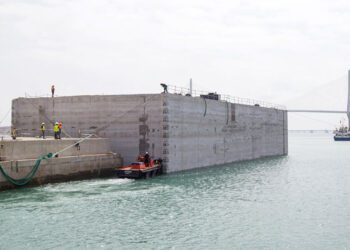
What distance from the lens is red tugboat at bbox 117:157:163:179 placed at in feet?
112

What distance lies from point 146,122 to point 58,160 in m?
10.2

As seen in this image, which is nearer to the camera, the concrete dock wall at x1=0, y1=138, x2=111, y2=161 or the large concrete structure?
the concrete dock wall at x1=0, y1=138, x2=111, y2=161

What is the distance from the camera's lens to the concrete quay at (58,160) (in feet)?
95.5

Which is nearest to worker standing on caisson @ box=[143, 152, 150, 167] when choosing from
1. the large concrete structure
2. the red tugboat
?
the red tugboat

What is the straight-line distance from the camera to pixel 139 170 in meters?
34.2

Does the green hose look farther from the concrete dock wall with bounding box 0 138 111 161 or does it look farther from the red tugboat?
the red tugboat

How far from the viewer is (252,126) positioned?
62562mm

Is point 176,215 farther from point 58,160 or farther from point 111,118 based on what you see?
point 111,118

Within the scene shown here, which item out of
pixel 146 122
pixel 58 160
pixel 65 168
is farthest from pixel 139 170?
pixel 146 122

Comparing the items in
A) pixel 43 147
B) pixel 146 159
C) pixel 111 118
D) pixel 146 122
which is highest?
pixel 111 118

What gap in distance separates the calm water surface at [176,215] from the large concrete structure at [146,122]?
6.01 meters

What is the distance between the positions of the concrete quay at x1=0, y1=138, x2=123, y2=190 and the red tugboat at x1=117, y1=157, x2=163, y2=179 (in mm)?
2732

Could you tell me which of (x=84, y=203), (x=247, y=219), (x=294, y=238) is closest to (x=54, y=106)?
(x=84, y=203)

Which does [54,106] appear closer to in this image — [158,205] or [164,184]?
[164,184]
